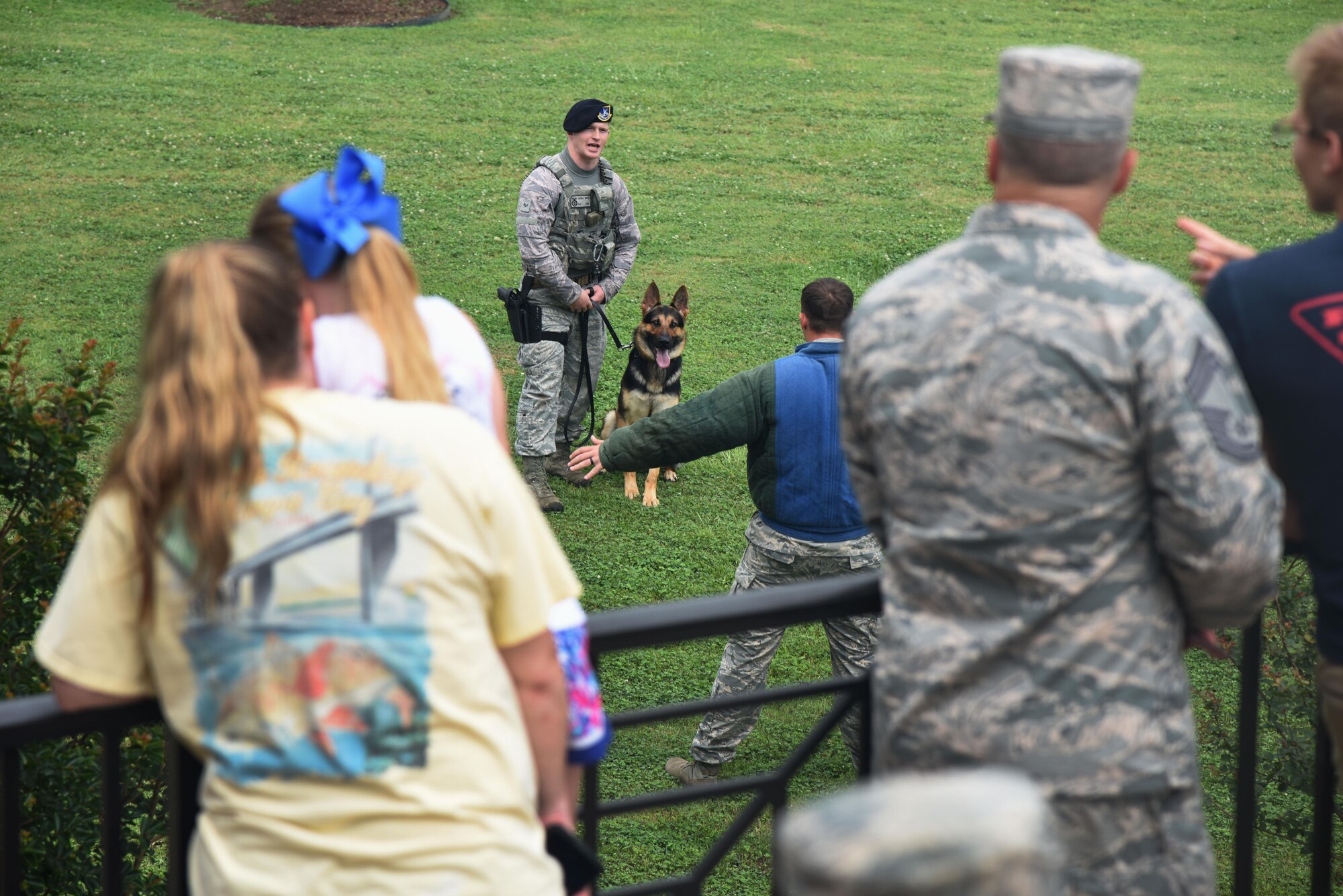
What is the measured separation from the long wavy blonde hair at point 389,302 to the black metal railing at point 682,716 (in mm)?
Result: 509

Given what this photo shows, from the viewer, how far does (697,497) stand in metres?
10.7

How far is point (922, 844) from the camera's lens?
3.20ft

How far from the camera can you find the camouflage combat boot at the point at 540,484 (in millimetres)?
10172

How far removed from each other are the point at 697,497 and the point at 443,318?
8.16 metres

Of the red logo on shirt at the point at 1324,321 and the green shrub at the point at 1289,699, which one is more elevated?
the red logo on shirt at the point at 1324,321

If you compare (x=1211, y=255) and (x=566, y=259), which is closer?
(x=1211, y=255)

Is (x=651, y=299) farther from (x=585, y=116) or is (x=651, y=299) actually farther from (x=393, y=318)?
(x=393, y=318)

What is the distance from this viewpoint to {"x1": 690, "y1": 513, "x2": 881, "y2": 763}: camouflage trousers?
6453mm

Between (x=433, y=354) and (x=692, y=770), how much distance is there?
5.03 meters

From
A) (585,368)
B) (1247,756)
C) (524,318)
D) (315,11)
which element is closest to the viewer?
(1247,756)

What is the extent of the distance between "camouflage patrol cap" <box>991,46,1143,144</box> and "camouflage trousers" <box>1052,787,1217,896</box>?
1062mm

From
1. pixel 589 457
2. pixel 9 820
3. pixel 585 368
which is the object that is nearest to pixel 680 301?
pixel 585 368

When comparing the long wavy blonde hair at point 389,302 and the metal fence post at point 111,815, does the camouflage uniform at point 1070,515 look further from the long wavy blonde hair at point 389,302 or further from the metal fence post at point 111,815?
the metal fence post at point 111,815

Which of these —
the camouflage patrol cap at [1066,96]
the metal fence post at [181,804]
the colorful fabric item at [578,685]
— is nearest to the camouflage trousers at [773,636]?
the colorful fabric item at [578,685]
